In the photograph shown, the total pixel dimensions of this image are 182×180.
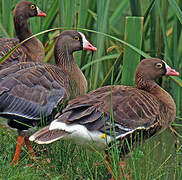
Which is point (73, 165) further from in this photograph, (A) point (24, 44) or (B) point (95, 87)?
Result: (A) point (24, 44)

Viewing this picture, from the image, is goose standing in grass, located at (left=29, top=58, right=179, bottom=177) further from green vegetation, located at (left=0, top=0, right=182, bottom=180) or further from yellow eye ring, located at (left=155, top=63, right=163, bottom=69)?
yellow eye ring, located at (left=155, top=63, right=163, bottom=69)

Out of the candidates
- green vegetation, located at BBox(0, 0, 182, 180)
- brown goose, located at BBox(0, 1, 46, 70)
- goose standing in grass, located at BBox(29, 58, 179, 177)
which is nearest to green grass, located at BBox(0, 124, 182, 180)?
green vegetation, located at BBox(0, 0, 182, 180)

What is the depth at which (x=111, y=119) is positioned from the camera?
431 cm

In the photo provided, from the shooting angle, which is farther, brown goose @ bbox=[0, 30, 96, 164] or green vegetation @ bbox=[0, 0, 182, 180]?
brown goose @ bbox=[0, 30, 96, 164]

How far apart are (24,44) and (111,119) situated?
277cm

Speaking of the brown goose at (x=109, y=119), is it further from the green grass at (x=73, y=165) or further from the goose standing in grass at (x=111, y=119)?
the green grass at (x=73, y=165)

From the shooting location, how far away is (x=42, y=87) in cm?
500

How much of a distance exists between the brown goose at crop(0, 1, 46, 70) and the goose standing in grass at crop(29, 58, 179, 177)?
196 cm

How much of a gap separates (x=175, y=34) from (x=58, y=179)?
2.83 m

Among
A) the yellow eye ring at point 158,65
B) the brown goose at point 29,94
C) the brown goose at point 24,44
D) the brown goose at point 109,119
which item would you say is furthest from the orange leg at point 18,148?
the yellow eye ring at point 158,65

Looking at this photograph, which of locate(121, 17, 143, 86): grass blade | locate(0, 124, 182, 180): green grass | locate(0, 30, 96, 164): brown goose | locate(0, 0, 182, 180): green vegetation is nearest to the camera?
locate(0, 124, 182, 180): green grass

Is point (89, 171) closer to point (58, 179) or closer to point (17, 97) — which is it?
point (58, 179)

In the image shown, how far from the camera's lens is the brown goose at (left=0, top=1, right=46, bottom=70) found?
246 inches

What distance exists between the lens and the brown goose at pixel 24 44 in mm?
6250
